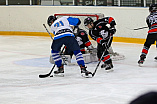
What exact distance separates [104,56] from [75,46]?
73cm

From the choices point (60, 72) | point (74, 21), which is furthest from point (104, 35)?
point (60, 72)

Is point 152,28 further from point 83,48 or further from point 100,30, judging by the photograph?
point 83,48

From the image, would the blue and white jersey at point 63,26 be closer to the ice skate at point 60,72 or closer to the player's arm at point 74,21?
the player's arm at point 74,21

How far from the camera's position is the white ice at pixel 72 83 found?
129 inches

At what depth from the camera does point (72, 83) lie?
4211 millimetres

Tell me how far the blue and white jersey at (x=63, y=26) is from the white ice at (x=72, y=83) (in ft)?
1.93

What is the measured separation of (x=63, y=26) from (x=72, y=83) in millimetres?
772

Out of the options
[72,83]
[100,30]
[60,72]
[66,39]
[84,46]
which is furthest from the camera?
[84,46]

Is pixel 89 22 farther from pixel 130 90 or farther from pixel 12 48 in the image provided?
pixel 12 48

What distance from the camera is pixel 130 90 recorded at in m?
3.67

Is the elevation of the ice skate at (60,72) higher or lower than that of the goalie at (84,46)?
lower

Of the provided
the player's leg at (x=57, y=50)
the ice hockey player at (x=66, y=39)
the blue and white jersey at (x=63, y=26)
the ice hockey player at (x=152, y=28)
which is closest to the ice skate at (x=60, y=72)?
the player's leg at (x=57, y=50)

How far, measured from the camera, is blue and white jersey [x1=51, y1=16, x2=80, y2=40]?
175 inches

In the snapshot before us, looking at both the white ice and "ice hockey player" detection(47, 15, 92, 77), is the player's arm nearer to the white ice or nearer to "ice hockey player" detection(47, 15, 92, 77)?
"ice hockey player" detection(47, 15, 92, 77)
